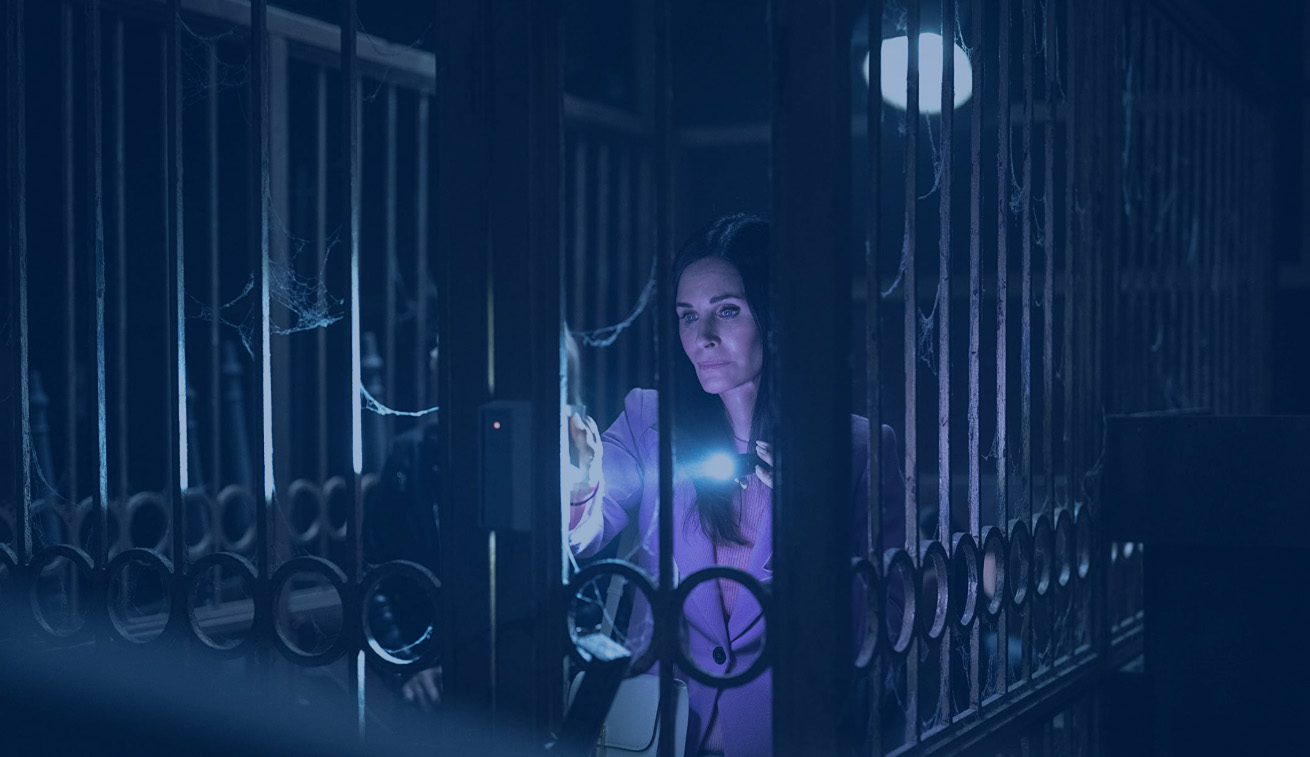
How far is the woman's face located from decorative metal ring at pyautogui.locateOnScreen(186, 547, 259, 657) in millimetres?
895

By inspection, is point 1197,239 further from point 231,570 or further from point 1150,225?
point 231,570

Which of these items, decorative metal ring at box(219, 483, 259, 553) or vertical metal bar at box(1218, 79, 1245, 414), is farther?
vertical metal bar at box(1218, 79, 1245, 414)

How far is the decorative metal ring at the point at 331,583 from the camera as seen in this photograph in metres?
1.70

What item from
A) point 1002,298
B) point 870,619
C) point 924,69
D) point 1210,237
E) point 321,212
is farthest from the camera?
point 924,69

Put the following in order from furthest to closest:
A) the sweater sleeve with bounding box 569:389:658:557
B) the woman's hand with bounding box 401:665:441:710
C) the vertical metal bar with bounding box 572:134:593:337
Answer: the vertical metal bar with bounding box 572:134:593:337, the woman's hand with bounding box 401:665:441:710, the sweater sleeve with bounding box 569:389:658:557

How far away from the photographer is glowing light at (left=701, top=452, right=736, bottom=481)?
2.23 m

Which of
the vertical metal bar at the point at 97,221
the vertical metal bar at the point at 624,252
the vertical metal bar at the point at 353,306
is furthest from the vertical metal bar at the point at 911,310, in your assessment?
the vertical metal bar at the point at 624,252

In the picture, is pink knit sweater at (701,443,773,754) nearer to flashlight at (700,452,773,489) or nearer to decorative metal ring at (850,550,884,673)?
flashlight at (700,452,773,489)

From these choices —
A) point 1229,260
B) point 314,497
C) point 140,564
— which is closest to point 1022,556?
point 140,564

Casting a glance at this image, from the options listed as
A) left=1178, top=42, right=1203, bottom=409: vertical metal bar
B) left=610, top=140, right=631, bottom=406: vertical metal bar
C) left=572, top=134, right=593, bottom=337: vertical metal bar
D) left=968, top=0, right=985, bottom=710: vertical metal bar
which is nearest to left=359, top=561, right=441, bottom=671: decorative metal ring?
left=968, top=0, right=985, bottom=710: vertical metal bar

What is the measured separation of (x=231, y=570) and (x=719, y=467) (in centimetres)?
90

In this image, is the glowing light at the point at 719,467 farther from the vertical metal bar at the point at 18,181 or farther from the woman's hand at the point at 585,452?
the vertical metal bar at the point at 18,181

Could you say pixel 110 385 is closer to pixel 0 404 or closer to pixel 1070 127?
pixel 0 404

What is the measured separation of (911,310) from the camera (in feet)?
6.27
